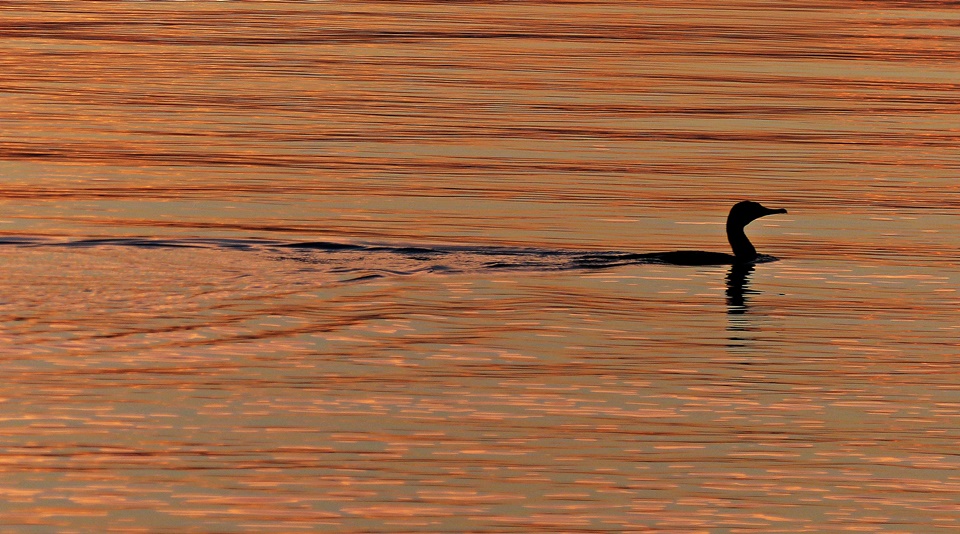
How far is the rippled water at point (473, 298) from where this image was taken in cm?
1174

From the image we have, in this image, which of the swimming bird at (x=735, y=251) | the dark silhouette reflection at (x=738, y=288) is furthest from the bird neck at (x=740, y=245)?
the dark silhouette reflection at (x=738, y=288)

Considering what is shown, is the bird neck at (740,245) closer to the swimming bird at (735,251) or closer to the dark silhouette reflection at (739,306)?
the swimming bird at (735,251)

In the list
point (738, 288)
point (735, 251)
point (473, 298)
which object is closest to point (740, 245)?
point (735, 251)

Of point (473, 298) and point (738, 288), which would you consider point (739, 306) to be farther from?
point (473, 298)

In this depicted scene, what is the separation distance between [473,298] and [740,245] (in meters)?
4.23

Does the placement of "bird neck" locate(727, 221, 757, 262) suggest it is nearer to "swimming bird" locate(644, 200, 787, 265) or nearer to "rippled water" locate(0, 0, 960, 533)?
"swimming bird" locate(644, 200, 787, 265)

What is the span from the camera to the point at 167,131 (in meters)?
28.8

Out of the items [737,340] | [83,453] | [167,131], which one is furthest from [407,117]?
[83,453]

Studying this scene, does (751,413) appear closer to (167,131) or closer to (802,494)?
(802,494)

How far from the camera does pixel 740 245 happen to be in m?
21.2

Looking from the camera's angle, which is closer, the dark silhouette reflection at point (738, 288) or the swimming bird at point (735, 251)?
the dark silhouette reflection at point (738, 288)

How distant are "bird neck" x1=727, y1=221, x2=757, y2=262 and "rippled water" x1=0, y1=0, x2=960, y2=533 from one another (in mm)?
298

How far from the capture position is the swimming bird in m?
20.2

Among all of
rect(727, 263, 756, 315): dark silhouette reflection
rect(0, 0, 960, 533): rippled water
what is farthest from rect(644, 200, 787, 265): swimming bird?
rect(0, 0, 960, 533): rippled water
